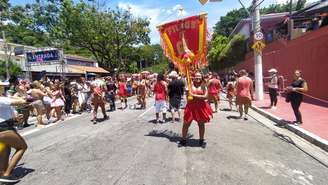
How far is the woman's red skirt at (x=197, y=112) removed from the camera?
27.6 ft

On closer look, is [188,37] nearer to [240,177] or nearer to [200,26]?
[200,26]

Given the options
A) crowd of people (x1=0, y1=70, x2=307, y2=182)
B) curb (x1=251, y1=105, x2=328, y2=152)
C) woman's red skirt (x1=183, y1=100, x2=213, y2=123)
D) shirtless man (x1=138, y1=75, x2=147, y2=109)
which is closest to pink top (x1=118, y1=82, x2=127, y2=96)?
crowd of people (x1=0, y1=70, x2=307, y2=182)

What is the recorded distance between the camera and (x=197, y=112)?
844 centimetres

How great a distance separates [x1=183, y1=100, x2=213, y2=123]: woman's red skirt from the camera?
841 centimetres

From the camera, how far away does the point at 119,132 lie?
36.0 ft

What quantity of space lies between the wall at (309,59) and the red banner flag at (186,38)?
852 cm

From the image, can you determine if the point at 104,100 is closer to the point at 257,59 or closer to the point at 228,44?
the point at 257,59

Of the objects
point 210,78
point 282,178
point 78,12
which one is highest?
point 78,12

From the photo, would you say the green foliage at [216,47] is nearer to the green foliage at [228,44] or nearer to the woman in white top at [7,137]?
the green foliage at [228,44]

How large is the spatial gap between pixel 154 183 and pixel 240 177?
1412mm

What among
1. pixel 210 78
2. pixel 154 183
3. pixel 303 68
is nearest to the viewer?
pixel 154 183

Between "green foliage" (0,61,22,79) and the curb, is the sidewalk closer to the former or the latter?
the curb

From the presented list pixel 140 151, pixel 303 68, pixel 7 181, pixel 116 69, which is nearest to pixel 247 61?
pixel 116 69

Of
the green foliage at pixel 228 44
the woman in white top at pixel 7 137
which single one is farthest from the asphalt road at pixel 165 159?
the green foliage at pixel 228 44
